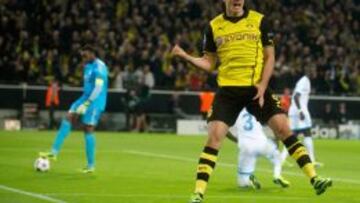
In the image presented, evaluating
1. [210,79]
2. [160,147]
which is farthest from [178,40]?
[160,147]

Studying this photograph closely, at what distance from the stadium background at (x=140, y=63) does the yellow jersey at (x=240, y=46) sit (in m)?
20.6

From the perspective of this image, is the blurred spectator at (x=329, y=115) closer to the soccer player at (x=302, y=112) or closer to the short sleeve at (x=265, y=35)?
the soccer player at (x=302, y=112)

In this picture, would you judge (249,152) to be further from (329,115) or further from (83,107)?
(329,115)

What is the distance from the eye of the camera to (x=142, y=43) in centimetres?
3766

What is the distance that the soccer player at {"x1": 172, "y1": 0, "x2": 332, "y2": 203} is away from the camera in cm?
1162

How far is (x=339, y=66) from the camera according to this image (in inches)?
1563

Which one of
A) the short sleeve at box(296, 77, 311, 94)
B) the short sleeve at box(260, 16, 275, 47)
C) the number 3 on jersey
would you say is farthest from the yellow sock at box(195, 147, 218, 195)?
the short sleeve at box(296, 77, 311, 94)

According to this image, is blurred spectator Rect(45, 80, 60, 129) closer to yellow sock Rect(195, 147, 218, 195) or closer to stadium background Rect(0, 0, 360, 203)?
stadium background Rect(0, 0, 360, 203)

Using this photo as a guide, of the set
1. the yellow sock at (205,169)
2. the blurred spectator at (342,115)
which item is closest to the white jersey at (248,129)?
the yellow sock at (205,169)

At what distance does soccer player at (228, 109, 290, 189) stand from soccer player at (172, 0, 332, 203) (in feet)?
9.65

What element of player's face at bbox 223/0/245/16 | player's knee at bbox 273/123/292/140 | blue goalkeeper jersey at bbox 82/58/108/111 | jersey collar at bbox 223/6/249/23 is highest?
player's face at bbox 223/0/245/16

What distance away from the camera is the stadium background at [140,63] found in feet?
117

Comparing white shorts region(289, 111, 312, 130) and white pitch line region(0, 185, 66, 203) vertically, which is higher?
white shorts region(289, 111, 312, 130)

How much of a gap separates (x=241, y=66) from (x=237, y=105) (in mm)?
496
